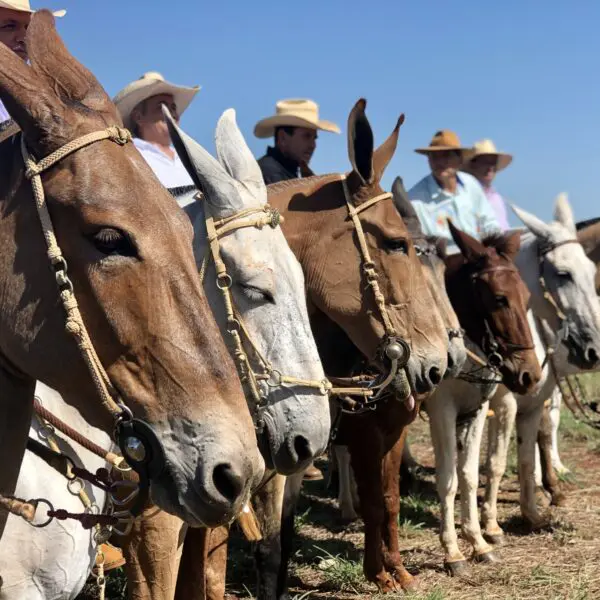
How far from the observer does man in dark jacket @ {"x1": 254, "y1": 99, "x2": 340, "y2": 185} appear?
20.5 feet

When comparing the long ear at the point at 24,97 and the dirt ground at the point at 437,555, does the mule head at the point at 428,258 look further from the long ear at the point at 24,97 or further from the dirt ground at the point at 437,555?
the long ear at the point at 24,97

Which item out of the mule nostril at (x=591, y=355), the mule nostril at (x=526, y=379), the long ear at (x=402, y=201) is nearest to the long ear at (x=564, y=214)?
the mule nostril at (x=591, y=355)

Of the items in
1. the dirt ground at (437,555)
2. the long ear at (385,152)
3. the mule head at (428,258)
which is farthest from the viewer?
the dirt ground at (437,555)

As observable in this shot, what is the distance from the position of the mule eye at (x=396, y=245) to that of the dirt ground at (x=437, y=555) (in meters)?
2.22

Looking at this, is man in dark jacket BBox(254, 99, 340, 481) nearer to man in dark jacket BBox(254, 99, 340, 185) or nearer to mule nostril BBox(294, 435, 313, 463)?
man in dark jacket BBox(254, 99, 340, 185)

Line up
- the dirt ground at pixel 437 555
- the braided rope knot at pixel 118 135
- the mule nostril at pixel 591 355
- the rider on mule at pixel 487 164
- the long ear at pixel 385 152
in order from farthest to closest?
the rider on mule at pixel 487 164 → the mule nostril at pixel 591 355 → the dirt ground at pixel 437 555 → the long ear at pixel 385 152 → the braided rope knot at pixel 118 135

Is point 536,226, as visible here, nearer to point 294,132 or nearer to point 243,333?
point 294,132

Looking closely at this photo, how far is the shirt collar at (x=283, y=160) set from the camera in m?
6.23

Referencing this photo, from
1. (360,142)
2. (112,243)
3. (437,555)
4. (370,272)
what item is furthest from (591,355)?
(112,243)

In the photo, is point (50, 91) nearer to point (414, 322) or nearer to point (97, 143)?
point (97, 143)

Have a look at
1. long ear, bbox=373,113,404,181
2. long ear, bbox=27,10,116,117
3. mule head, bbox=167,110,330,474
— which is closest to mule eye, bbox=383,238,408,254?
long ear, bbox=373,113,404,181

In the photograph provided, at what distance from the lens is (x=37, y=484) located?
2.63m

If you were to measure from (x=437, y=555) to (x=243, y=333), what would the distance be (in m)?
3.92

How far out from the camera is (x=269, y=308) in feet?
10.9
